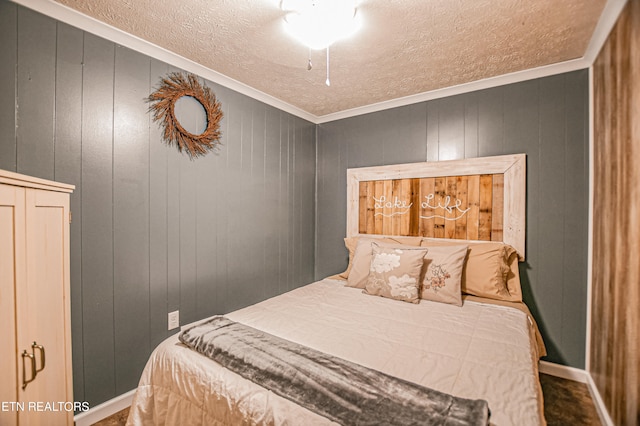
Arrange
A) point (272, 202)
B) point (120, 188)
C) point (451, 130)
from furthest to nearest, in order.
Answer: point (272, 202) → point (451, 130) → point (120, 188)

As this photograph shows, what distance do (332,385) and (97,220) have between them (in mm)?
1672

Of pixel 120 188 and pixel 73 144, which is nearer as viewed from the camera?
pixel 73 144

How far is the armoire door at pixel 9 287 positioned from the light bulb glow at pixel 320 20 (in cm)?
150

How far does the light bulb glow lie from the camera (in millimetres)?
1522

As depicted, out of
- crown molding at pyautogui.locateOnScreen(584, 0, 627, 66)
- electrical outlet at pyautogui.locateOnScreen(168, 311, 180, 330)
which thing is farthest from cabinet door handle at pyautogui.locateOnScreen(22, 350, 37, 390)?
crown molding at pyautogui.locateOnScreen(584, 0, 627, 66)

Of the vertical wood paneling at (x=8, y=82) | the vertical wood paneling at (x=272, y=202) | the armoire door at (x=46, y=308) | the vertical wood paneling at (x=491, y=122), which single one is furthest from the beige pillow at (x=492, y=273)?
the vertical wood paneling at (x=8, y=82)

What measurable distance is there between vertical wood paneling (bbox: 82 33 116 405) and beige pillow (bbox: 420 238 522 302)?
2.52 meters

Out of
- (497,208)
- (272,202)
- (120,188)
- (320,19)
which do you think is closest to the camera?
(320,19)

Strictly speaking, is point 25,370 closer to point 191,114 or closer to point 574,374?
point 191,114

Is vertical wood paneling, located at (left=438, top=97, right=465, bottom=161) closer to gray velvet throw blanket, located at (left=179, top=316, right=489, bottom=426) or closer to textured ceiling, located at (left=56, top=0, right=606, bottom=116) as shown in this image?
textured ceiling, located at (left=56, top=0, right=606, bottom=116)

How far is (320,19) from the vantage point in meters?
1.58

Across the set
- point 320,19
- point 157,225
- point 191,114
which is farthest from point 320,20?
point 157,225

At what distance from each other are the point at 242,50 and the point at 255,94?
699mm

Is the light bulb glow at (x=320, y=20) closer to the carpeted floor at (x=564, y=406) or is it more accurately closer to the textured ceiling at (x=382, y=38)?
the textured ceiling at (x=382, y=38)
